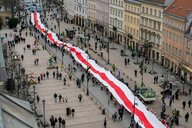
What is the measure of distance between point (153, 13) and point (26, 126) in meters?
59.2

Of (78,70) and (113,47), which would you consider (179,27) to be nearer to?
(78,70)

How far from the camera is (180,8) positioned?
59.0 meters

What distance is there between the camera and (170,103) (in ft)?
137

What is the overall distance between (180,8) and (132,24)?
18684mm

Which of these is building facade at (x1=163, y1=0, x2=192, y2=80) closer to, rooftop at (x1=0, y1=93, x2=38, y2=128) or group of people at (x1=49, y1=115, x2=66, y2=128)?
group of people at (x1=49, y1=115, x2=66, y2=128)

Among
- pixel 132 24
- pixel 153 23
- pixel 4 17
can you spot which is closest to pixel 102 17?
pixel 132 24

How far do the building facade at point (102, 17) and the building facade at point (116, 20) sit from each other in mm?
2342

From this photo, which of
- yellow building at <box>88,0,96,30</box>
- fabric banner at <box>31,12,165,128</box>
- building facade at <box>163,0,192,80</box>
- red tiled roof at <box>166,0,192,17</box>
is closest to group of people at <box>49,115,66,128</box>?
fabric banner at <box>31,12,165,128</box>

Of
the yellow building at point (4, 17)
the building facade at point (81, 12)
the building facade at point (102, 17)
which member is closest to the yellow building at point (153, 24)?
the building facade at point (102, 17)

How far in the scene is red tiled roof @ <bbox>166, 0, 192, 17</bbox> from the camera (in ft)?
186

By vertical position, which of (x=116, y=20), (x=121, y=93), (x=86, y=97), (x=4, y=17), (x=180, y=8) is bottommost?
(x=4, y=17)

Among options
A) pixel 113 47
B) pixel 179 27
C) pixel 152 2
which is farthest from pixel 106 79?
pixel 113 47

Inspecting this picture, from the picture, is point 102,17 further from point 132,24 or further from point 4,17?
point 4,17

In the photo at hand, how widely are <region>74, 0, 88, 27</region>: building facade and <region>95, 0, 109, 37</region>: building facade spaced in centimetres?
859
